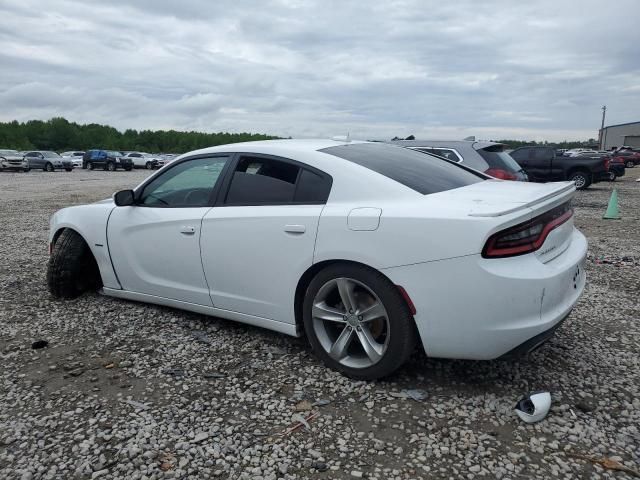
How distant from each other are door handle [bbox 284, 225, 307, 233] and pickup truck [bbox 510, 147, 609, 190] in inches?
639

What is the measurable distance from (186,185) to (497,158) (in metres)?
6.26

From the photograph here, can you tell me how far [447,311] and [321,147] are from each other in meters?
1.45

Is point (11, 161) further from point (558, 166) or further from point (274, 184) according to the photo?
point (274, 184)

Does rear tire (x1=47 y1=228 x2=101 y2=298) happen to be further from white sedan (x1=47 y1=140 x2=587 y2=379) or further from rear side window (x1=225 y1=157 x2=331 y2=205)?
rear side window (x1=225 y1=157 x2=331 y2=205)

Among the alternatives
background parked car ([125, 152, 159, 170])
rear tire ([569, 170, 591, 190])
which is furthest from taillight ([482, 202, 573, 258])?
background parked car ([125, 152, 159, 170])

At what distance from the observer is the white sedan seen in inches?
98.8

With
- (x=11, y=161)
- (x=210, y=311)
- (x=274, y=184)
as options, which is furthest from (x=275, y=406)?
(x=11, y=161)

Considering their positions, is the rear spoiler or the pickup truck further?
the pickup truck

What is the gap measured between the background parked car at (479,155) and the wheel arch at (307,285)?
5.44 m

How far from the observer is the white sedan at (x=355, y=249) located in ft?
8.23

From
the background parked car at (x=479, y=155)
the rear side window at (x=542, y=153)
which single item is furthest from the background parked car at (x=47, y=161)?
the background parked car at (x=479, y=155)

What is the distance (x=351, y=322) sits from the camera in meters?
2.91

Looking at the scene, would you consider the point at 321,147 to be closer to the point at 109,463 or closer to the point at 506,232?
the point at 506,232

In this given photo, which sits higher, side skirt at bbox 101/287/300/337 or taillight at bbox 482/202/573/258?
taillight at bbox 482/202/573/258
